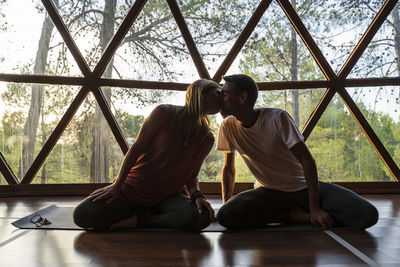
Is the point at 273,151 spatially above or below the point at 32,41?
below

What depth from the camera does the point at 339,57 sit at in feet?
15.4

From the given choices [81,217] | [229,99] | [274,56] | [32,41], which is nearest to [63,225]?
[81,217]

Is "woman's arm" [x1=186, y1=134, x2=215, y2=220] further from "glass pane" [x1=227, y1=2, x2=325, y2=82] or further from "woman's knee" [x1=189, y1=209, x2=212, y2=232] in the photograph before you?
"glass pane" [x1=227, y1=2, x2=325, y2=82]

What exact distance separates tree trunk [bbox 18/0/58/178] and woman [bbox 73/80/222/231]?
260cm

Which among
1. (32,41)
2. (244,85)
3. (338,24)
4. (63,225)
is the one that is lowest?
(63,225)

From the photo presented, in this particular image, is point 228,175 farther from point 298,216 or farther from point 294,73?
point 294,73

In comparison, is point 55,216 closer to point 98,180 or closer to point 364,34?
point 98,180

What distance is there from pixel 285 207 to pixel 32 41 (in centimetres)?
412

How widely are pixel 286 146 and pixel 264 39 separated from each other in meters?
2.81

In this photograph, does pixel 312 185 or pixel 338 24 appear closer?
pixel 312 185

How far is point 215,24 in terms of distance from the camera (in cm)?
481

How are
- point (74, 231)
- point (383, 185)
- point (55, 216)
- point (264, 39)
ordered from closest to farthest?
point (74, 231)
point (55, 216)
point (383, 185)
point (264, 39)

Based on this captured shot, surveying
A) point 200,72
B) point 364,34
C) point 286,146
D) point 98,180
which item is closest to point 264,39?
point 200,72

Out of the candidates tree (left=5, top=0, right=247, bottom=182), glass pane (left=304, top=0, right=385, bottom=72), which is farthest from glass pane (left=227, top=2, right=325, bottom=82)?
tree (left=5, top=0, right=247, bottom=182)
